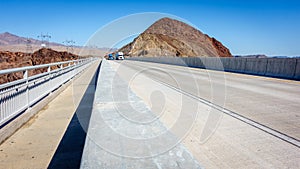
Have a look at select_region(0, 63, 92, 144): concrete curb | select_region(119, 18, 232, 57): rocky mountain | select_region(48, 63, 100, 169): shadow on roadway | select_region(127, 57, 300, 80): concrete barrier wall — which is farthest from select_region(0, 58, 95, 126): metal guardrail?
select_region(119, 18, 232, 57): rocky mountain

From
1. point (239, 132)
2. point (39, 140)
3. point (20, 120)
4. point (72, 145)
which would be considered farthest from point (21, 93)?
point (239, 132)

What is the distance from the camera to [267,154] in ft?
12.7

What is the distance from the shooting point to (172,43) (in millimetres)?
108625

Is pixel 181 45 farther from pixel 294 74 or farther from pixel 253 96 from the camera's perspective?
pixel 253 96

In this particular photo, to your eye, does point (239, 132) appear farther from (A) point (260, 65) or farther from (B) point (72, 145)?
(A) point (260, 65)

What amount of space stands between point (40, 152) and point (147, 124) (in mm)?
2572

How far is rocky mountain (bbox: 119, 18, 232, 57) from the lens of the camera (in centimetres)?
9588

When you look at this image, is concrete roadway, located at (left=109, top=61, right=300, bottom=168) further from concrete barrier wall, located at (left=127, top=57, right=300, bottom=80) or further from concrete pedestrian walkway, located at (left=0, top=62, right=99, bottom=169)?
concrete barrier wall, located at (left=127, top=57, right=300, bottom=80)

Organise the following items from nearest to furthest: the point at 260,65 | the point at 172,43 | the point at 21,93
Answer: the point at 21,93 < the point at 260,65 < the point at 172,43

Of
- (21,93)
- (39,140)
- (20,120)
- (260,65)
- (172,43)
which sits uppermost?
(172,43)

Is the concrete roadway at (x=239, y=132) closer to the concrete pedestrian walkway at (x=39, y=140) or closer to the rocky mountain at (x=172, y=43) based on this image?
the concrete pedestrian walkway at (x=39, y=140)

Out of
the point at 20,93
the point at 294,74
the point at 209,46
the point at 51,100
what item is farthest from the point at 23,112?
the point at 209,46

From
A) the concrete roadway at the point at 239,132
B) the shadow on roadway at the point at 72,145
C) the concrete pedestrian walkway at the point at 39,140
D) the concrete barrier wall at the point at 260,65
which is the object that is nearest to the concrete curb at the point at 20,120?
the concrete pedestrian walkway at the point at 39,140

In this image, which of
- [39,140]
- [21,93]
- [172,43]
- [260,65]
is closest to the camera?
[39,140]
